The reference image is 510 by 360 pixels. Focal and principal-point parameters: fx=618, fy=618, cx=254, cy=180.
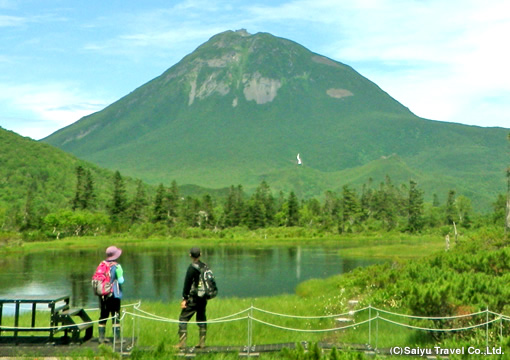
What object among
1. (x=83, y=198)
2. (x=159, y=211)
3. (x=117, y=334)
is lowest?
→ (x=117, y=334)

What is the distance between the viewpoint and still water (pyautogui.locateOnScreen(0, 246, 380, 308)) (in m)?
32.9

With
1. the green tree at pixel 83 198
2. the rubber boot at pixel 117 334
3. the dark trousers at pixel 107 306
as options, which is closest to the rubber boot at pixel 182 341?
the rubber boot at pixel 117 334

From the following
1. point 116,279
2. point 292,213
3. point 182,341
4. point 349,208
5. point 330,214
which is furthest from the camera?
point 330,214

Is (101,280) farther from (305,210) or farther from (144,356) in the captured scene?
(305,210)

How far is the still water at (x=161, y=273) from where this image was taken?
32875 mm

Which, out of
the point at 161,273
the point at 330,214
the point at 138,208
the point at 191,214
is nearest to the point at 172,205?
the point at 191,214

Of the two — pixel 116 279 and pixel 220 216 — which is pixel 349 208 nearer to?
pixel 220 216

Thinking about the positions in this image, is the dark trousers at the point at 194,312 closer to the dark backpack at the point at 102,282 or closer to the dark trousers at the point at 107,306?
the dark trousers at the point at 107,306

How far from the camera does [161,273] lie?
42.5 meters

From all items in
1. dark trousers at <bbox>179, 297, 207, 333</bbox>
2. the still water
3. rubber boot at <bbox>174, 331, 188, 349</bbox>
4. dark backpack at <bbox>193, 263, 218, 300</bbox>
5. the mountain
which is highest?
the mountain

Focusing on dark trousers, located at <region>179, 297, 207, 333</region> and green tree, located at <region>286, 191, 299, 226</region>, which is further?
green tree, located at <region>286, 191, 299, 226</region>

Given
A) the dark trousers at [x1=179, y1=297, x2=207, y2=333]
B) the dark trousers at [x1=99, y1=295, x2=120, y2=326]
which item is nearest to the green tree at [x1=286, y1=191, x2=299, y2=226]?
the dark trousers at [x1=179, y1=297, x2=207, y2=333]

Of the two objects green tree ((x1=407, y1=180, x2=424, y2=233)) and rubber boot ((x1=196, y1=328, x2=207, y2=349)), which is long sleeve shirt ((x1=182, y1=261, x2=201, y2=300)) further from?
green tree ((x1=407, y1=180, x2=424, y2=233))

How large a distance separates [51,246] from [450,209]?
210 feet
